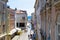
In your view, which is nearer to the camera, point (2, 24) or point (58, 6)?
point (58, 6)

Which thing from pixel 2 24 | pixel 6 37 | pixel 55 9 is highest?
pixel 55 9

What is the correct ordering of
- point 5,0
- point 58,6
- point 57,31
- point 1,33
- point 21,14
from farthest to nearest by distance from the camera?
point 21,14
point 5,0
point 1,33
point 57,31
point 58,6

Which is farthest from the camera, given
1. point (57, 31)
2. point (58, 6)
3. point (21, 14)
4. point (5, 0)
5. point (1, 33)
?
point (21, 14)

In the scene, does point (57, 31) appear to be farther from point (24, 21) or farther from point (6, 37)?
point (24, 21)

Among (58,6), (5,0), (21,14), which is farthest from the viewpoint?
(21,14)

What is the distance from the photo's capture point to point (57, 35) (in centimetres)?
618

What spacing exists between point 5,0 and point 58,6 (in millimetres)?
10841

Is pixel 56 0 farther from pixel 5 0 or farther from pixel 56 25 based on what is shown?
pixel 5 0

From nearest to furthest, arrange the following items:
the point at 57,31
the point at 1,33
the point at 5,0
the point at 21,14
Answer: the point at 57,31 → the point at 1,33 → the point at 5,0 → the point at 21,14

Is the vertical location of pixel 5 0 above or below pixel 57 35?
above

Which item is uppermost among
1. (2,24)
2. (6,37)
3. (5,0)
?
(5,0)

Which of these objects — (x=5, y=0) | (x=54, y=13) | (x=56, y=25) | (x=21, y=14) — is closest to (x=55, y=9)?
(x=54, y=13)

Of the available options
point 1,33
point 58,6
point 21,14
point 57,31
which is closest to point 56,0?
point 58,6

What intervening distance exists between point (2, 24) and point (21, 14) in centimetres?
2950
